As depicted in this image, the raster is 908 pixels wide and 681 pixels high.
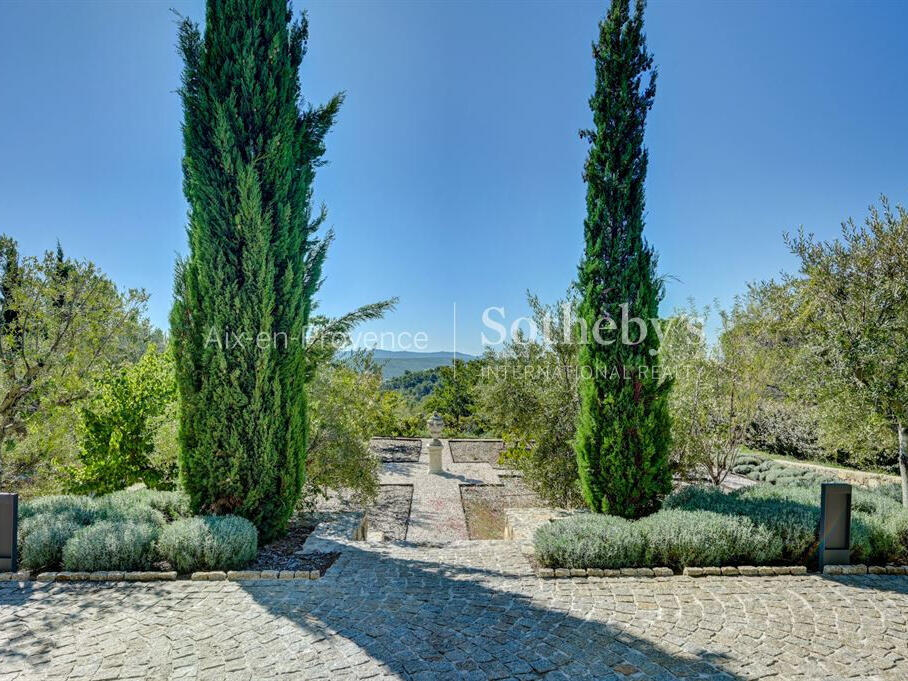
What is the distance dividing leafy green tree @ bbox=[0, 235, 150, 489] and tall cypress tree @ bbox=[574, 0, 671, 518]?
7.34 m

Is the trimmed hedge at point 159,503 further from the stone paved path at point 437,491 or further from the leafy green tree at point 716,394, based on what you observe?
the leafy green tree at point 716,394

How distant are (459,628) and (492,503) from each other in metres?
6.28

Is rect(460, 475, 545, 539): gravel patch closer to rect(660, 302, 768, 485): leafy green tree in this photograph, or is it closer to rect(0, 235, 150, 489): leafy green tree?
rect(660, 302, 768, 485): leafy green tree

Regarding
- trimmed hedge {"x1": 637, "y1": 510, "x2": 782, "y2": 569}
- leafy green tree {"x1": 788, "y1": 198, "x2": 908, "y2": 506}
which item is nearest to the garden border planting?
trimmed hedge {"x1": 637, "y1": 510, "x2": 782, "y2": 569}

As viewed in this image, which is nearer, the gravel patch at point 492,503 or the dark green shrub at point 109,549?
the dark green shrub at point 109,549

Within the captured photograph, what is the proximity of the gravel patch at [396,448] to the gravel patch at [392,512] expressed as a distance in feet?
10.1

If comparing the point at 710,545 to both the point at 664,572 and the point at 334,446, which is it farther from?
the point at 334,446

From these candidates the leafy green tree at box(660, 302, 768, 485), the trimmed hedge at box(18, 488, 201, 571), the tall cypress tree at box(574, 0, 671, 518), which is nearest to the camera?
the trimmed hedge at box(18, 488, 201, 571)

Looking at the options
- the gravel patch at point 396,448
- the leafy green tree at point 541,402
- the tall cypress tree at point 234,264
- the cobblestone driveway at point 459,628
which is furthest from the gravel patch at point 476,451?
the cobblestone driveway at point 459,628

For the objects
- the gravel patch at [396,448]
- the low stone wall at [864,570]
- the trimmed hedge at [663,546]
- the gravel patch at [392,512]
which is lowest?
the gravel patch at [396,448]

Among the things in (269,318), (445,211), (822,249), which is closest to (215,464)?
(269,318)

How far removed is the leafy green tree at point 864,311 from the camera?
5.58 meters

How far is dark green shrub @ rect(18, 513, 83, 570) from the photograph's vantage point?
4270 millimetres

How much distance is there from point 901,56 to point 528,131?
572 cm
